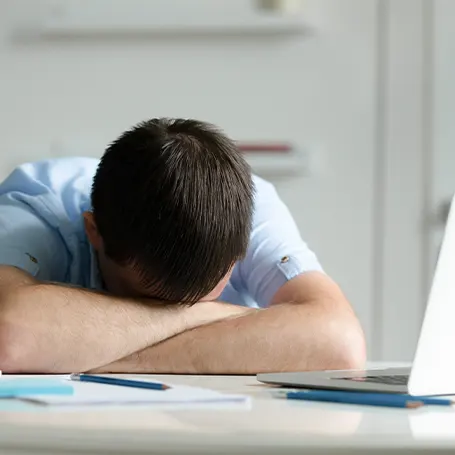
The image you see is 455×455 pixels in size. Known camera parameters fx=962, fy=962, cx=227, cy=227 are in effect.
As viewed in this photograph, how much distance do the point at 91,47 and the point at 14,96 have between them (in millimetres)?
258

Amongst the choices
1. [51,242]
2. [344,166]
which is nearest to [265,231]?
[51,242]

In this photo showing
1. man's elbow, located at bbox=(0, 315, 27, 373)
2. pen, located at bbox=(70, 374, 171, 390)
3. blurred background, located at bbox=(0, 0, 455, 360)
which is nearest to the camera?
pen, located at bbox=(70, 374, 171, 390)

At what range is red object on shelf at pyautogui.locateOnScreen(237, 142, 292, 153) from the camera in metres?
2.57

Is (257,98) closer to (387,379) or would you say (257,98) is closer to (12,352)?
(12,352)

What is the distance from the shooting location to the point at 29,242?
132 centimetres

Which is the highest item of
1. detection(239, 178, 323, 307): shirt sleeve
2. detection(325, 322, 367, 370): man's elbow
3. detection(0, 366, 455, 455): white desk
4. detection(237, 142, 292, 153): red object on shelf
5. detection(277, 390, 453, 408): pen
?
detection(237, 142, 292, 153): red object on shelf

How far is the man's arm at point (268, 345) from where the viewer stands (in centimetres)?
113

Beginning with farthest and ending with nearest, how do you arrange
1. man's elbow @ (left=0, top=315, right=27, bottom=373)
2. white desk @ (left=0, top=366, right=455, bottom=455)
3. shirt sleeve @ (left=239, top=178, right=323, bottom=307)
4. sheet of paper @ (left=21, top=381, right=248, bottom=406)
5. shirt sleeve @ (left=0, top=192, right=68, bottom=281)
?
shirt sleeve @ (left=239, top=178, right=323, bottom=307) → shirt sleeve @ (left=0, top=192, right=68, bottom=281) → man's elbow @ (left=0, top=315, right=27, bottom=373) → sheet of paper @ (left=21, top=381, right=248, bottom=406) → white desk @ (left=0, top=366, right=455, bottom=455)

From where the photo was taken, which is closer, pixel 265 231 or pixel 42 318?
pixel 42 318

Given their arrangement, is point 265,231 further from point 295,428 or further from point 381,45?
point 381,45

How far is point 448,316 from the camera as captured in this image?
0.70 metres

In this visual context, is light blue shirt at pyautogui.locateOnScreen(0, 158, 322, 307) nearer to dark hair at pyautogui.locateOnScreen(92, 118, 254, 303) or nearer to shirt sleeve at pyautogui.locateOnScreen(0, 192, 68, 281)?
shirt sleeve at pyautogui.locateOnScreen(0, 192, 68, 281)

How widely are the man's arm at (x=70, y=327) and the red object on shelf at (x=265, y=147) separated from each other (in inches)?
56.4

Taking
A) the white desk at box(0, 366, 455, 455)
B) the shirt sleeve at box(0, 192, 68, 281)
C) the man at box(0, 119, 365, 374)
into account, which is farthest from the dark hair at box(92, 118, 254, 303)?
the white desk at box(0, 366, 455, 455)
